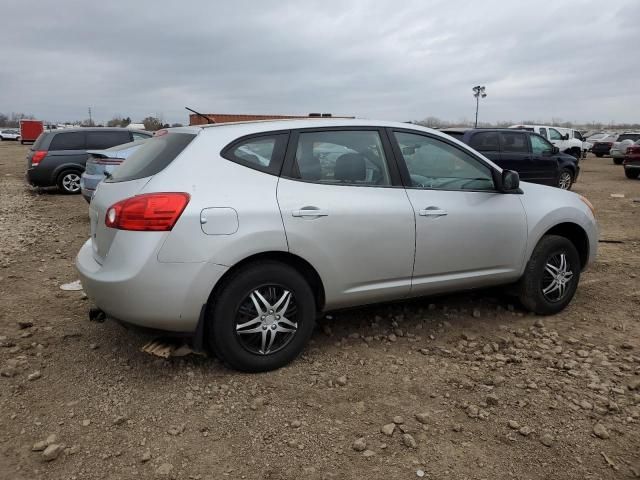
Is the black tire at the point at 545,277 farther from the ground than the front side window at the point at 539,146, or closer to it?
closer to it

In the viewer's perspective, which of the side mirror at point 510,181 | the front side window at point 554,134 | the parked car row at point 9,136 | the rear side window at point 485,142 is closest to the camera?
the side mirror at point 510,181

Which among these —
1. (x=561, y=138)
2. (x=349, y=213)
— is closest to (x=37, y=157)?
(x=349, y=213)

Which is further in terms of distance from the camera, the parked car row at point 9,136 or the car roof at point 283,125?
the parked car row at point 9,136

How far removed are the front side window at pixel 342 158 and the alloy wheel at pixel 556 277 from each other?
172cm

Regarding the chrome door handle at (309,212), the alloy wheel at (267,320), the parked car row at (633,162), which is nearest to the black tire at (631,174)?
the parked car row at (633,162)

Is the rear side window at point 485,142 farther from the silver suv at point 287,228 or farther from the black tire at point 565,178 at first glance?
the silver suv at point 287,228

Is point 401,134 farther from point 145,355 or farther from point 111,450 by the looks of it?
point 111,450

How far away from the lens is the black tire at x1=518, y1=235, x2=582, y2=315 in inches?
172

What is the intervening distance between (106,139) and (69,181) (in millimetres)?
1389

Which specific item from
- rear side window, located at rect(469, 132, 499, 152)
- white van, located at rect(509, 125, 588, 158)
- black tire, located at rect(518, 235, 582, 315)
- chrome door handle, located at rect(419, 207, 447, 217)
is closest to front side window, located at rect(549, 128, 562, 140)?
white van, located at rect(509, 125, 588, 158)

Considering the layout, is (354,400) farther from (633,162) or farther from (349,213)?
(633,162)

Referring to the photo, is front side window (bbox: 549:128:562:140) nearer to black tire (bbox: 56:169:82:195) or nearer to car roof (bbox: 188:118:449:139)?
black tire (bbox: 56:169:82:195)

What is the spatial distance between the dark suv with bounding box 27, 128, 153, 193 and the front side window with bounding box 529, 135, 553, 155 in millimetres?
9356

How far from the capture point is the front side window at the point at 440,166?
3914mm
